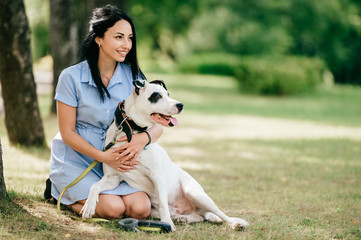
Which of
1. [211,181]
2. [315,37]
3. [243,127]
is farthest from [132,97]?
[315,37]

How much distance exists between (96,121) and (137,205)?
931 millimetres

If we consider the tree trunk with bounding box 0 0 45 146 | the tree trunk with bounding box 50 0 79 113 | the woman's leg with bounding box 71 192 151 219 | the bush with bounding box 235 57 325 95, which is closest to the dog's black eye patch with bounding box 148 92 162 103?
the woman's leg with bounding box 71 192 151 219

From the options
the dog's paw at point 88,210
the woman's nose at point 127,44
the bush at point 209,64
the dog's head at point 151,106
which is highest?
the woman's nose at point 127,44

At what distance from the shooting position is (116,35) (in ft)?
13.0

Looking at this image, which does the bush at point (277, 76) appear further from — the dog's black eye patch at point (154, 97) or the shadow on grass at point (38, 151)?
the dog's black eye patch at point (154, 97)

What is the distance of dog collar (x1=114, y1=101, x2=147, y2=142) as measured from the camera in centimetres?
375

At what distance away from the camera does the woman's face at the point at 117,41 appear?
3.96 meters

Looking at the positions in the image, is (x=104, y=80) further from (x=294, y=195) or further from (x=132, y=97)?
(x=294, y=195)

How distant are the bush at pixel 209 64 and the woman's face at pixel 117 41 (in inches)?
1197

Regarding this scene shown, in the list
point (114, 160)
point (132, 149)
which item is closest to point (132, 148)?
point (132, 149)

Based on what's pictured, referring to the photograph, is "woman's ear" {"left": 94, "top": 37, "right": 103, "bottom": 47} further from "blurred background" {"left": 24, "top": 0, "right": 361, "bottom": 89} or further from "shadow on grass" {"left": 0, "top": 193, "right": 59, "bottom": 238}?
"blurred background" {"left": 24, "top": 0, "right": 361, "bottom": 89}

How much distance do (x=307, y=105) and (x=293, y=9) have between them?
1128cm

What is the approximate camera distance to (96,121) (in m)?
4.10

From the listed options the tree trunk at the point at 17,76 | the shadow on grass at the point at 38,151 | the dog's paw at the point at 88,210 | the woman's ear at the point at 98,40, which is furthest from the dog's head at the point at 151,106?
the tree trunk at the point at 17,76
